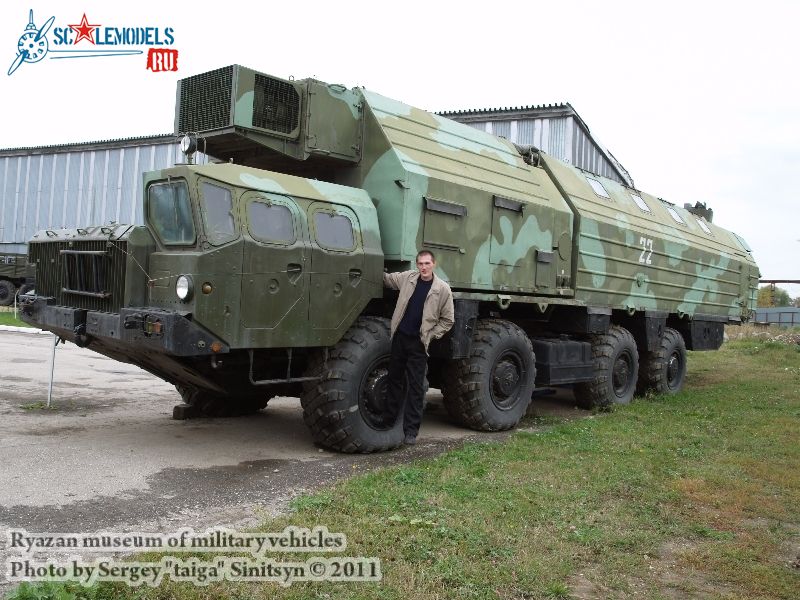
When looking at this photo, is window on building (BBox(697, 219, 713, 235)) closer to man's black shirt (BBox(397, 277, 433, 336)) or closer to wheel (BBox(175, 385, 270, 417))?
man's black shirt (BBox(397, 277, 433, 336))

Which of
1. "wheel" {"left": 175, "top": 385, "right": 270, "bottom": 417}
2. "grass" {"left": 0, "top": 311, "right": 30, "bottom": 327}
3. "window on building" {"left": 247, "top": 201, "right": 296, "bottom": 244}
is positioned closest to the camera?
"window on building" {"left": 247, "top": 201, "right": 296, "bottom": 244}

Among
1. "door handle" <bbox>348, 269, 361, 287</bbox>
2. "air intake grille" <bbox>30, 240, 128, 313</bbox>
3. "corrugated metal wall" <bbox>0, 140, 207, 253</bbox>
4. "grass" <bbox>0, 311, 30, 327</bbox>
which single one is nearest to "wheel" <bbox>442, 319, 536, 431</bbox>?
"door handle" <bbox>348, 269, 361, 287</bbox>

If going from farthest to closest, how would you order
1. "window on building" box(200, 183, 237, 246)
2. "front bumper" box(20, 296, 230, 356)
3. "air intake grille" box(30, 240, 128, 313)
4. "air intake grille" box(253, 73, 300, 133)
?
"air intake grille" box(253, 73, 300, 133) → "air intake grille" box(30, 240, 128, 313) → "window on building" box(200, 183, 237, 246) → "front bumper" box(20, 296, 230, 356)

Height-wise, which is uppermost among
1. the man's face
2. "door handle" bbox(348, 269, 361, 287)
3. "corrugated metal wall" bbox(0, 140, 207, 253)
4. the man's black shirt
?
"corrugated metal wall" bbox(0, 140, 207, 253)

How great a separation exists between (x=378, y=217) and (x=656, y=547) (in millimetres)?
4207

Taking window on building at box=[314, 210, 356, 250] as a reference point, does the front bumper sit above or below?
below

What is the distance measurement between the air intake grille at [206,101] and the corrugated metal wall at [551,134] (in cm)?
1265

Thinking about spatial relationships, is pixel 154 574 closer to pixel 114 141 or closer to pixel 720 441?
pixel 720 441

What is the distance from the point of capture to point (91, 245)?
264 inches

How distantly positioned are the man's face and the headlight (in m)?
2.15

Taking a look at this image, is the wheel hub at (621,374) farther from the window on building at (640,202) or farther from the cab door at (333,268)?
the cab door at (333,268)

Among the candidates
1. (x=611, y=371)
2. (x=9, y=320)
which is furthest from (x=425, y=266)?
(x=9, y=320)

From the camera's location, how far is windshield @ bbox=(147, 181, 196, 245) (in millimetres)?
6145

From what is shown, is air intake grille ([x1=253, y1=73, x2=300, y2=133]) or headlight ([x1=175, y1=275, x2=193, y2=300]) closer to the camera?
headlight ([x1=175, y1=275, x2=193, y2=300])
